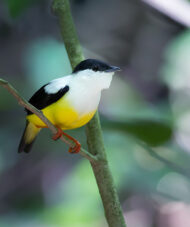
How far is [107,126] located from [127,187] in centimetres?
45

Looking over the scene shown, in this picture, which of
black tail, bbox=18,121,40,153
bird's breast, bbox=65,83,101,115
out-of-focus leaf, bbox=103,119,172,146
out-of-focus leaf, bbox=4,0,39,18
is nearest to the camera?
bird's breast, bbox=65,83,101,115

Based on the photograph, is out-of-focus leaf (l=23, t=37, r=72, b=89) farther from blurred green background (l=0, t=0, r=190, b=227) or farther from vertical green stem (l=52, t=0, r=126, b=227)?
vertical green stem (l=52, t=0, r=126, b=227)

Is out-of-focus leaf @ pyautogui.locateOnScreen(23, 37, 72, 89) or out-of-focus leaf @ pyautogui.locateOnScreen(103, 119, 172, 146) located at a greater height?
out-of-focus leaf @ pyautogui.locateOnScreen(103, 119, 172, 146)

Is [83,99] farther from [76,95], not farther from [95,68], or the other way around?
[95,68]

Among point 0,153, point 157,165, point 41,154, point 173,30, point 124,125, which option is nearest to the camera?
point 124,125

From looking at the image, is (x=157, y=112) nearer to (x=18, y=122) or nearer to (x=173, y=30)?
(x=18, y=122)

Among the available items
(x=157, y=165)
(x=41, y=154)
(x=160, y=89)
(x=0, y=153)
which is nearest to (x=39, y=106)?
(x=157, y=165)

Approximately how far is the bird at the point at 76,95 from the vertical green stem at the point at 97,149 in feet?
0.24

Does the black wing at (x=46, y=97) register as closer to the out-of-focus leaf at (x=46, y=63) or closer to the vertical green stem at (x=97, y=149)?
the vertical green stem at (x=97, y=149)

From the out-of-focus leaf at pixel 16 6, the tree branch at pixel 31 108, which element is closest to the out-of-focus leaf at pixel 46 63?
the out-of-focus leaf at pixel 16 6

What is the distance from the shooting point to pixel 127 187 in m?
2.11

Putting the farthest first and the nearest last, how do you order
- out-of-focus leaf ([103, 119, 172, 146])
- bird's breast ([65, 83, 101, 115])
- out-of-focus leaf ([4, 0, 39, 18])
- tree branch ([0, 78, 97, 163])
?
1. out-of-focus leaf ([4, 0, 39, 18])
2. out-of-focus leaf ([103, 119, 172, 146])
3. bird's breast ([65, 83, 101, 115])
4. tree branch ([0, 78, 97, 163])

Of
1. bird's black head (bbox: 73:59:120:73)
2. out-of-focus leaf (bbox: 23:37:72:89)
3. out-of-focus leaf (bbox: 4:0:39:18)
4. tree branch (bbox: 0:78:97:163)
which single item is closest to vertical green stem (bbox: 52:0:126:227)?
tree branch (bbox: 0:78:97:163)

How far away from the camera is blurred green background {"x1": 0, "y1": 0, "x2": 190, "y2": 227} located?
1955 mm
